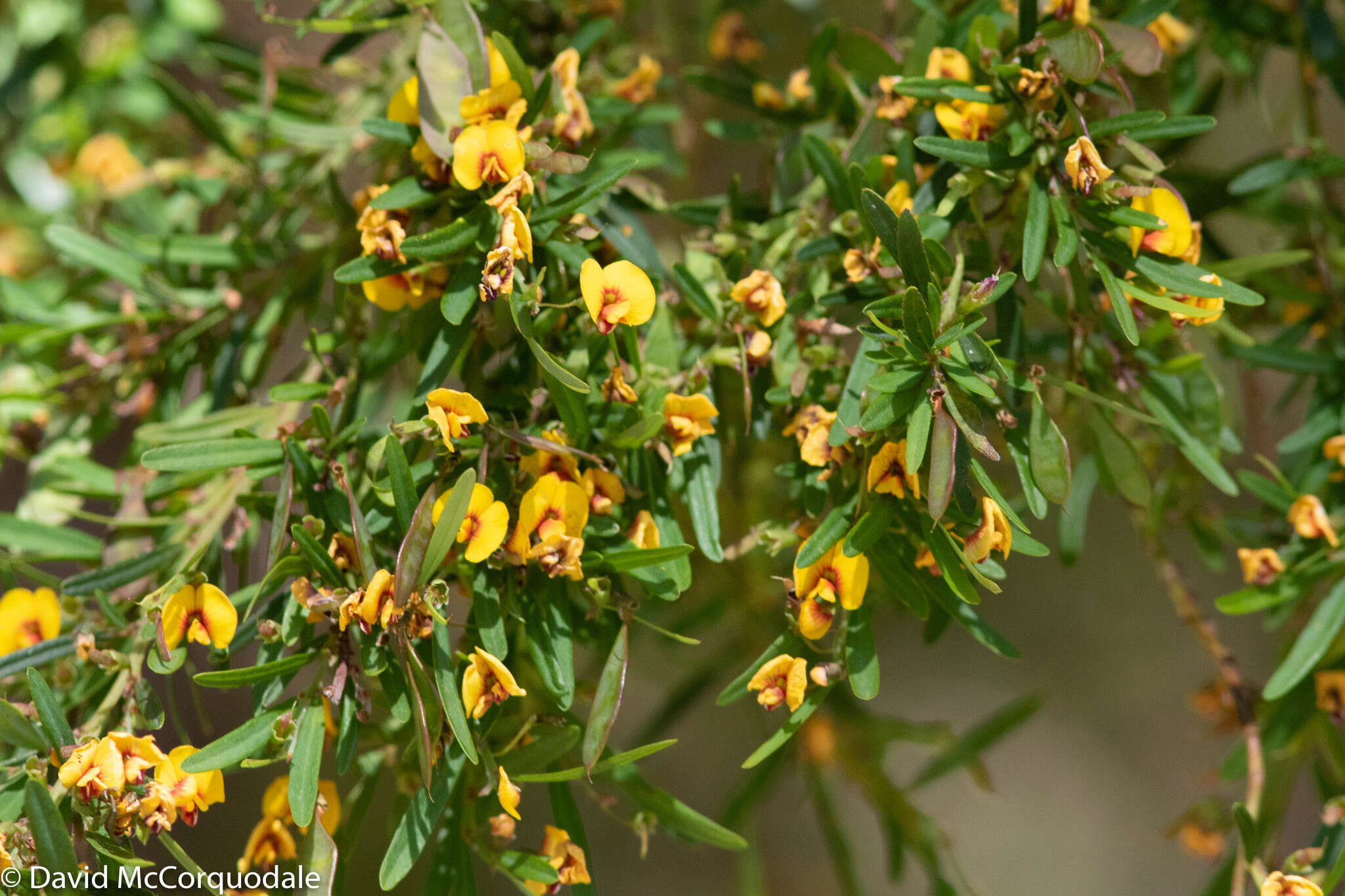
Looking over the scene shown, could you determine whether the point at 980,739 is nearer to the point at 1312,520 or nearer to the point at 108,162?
the point at 1312,520

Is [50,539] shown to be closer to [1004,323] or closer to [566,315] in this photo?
[566,315]

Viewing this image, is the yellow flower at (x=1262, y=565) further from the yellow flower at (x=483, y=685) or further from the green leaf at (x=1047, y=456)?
the yellow flower at (x=483, y=685)

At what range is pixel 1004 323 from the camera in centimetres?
46

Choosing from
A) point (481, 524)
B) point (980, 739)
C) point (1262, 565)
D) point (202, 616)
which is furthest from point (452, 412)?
point (980, 739)

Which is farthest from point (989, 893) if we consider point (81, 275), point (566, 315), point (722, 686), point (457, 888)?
point (81, 275)

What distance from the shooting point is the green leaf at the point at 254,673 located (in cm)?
40

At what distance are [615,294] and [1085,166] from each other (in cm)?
22

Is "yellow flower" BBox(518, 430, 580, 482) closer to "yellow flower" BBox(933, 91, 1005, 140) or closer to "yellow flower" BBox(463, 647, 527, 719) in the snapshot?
"yellow flower" BBox(463, 647, 527, 719)

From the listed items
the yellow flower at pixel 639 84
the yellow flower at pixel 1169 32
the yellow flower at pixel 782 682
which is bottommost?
the yellow flower at pixel 782 682

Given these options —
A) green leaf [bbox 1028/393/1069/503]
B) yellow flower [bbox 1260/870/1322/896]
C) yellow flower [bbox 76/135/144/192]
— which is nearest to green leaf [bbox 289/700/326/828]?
green leaf [bbox 1028/393/1069/503]

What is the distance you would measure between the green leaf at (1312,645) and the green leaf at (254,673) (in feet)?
1.66

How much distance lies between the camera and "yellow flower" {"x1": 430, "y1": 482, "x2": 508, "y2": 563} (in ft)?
1.30

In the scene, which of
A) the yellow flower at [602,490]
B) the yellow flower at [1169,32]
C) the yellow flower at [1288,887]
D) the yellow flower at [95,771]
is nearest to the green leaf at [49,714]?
the yellow flower at [95,771]

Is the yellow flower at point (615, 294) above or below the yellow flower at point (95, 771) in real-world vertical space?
above
